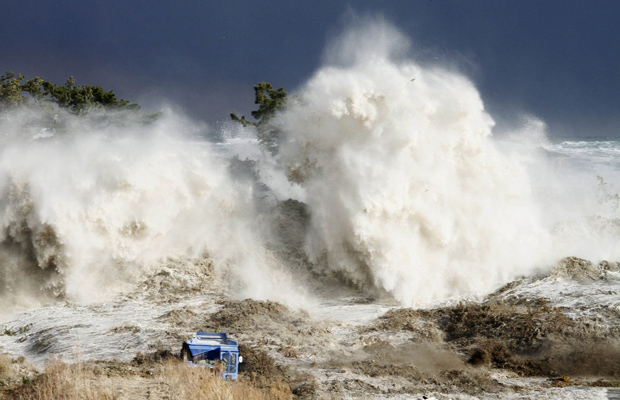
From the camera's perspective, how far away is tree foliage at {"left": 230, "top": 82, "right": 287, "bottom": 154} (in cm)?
3095

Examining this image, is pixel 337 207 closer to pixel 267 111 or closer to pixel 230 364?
pixel 230 364

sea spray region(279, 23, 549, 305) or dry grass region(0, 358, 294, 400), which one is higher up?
sea spray region(279, 23, 549, 305)

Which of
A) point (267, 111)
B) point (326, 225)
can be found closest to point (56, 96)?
point (267, 111)

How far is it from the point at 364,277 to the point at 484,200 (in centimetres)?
485

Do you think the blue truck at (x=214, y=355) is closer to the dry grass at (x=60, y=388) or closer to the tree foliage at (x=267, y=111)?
the dry grass at (x=60, y=388)

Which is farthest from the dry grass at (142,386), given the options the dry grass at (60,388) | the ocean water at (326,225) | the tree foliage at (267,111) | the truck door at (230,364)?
the tree foliage at (267,111)

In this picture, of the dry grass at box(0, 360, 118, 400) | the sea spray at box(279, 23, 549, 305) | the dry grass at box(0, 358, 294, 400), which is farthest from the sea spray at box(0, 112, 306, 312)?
the dry grass at box(0, 360, 118, 400)

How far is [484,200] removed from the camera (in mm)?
18484

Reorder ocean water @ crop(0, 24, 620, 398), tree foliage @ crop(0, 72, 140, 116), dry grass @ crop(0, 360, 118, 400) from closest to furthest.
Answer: dry grass @ crop(0, 360, 118, 400)
ocean water @ crop(0, 24, 620, 398)
tree foliage @ crop(0, 72, 140, 116)

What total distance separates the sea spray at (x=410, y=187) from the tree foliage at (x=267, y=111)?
11864 mm

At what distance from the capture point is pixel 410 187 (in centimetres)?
1741

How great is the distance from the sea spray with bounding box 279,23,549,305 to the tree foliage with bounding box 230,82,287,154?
11.9m

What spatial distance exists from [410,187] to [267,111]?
15.6 metres

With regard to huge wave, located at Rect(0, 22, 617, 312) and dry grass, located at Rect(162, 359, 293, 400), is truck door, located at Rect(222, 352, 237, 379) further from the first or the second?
huge wave, located at Rect(0, 22, 617, 312)
